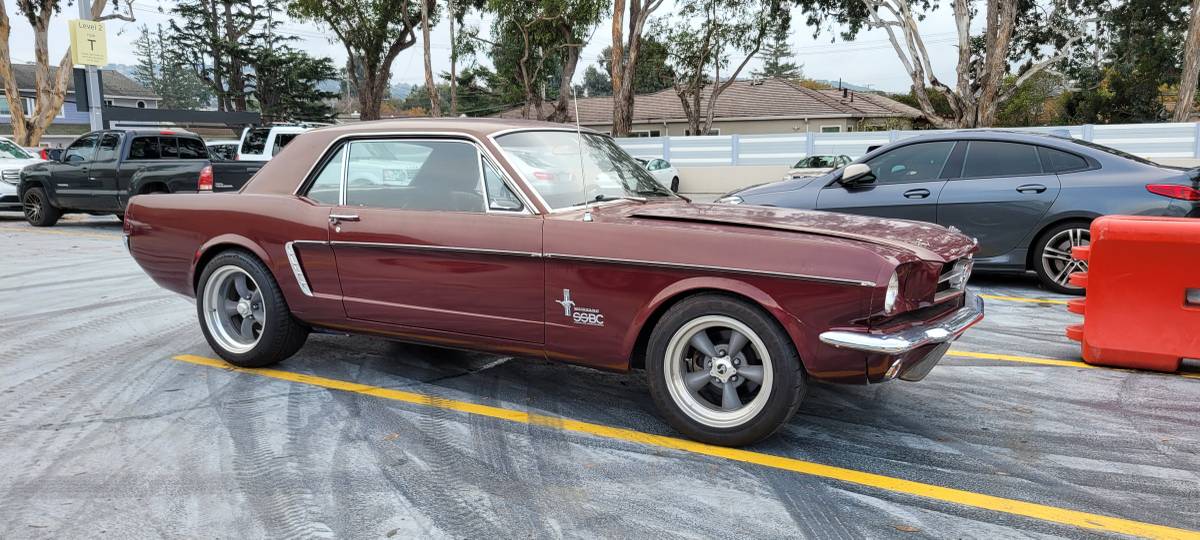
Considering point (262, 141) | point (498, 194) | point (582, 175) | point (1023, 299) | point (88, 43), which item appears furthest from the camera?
point (88, 43)

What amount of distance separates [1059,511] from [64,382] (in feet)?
17.7

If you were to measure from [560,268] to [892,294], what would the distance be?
5.04 feet

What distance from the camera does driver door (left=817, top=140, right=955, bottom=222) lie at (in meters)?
7.76

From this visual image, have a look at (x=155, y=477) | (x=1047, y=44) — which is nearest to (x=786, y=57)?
(x=1047, y=44)

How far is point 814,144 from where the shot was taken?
26734 millimetres

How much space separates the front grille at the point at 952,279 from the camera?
395cm

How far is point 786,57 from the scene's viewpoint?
86.6 m

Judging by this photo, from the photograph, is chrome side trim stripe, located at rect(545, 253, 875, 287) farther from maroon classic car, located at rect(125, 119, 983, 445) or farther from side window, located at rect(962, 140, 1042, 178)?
side window, located at rect(962, 140, 1042, 178)

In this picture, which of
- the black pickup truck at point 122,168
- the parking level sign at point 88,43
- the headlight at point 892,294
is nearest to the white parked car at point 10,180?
the black pickup truck at point 122,168

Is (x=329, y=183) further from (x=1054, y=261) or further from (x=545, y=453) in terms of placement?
(x=1054, y=261)

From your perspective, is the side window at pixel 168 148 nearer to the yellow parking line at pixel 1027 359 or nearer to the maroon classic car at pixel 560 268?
the maroon classic car at pixel 560 268

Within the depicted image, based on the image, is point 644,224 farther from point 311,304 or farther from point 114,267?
point 114,267

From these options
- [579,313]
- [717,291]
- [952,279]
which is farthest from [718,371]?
[952,279]

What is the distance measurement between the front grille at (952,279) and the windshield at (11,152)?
19.2m
